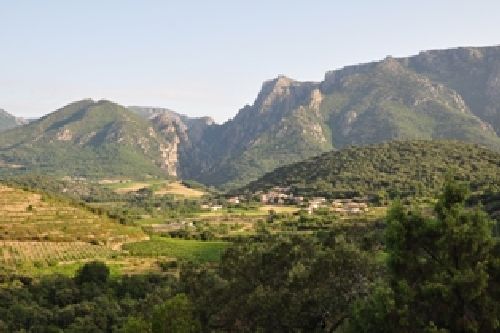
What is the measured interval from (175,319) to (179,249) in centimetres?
9865

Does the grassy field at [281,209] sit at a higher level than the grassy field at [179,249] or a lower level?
higher

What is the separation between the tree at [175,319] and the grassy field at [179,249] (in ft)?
267

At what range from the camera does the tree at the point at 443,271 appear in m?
23.0

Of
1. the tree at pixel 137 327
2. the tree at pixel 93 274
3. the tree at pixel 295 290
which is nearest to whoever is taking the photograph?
the tree at pixel 295 290

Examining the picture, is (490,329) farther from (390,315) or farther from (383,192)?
(383,192)

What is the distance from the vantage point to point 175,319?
3419 cm

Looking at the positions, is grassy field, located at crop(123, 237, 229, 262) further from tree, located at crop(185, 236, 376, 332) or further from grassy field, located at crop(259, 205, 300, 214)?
tree, located at crop(185, 236, 376, 332)

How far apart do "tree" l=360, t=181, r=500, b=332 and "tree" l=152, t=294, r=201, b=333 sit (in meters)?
12.7

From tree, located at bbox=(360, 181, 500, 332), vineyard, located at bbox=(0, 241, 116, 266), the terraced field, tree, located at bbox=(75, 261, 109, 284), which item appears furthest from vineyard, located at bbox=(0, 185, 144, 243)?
tree, located at bbox=(360, 181, 500, 332)

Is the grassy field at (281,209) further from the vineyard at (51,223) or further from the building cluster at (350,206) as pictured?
the vineyard at (51,223)

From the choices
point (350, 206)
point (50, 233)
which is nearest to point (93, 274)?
point (50, 233)

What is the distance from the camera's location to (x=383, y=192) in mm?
188750

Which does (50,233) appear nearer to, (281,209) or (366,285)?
(281,209)

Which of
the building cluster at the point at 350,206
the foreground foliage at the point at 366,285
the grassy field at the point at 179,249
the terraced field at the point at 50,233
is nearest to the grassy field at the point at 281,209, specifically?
the building cluster at the point at 350,206
